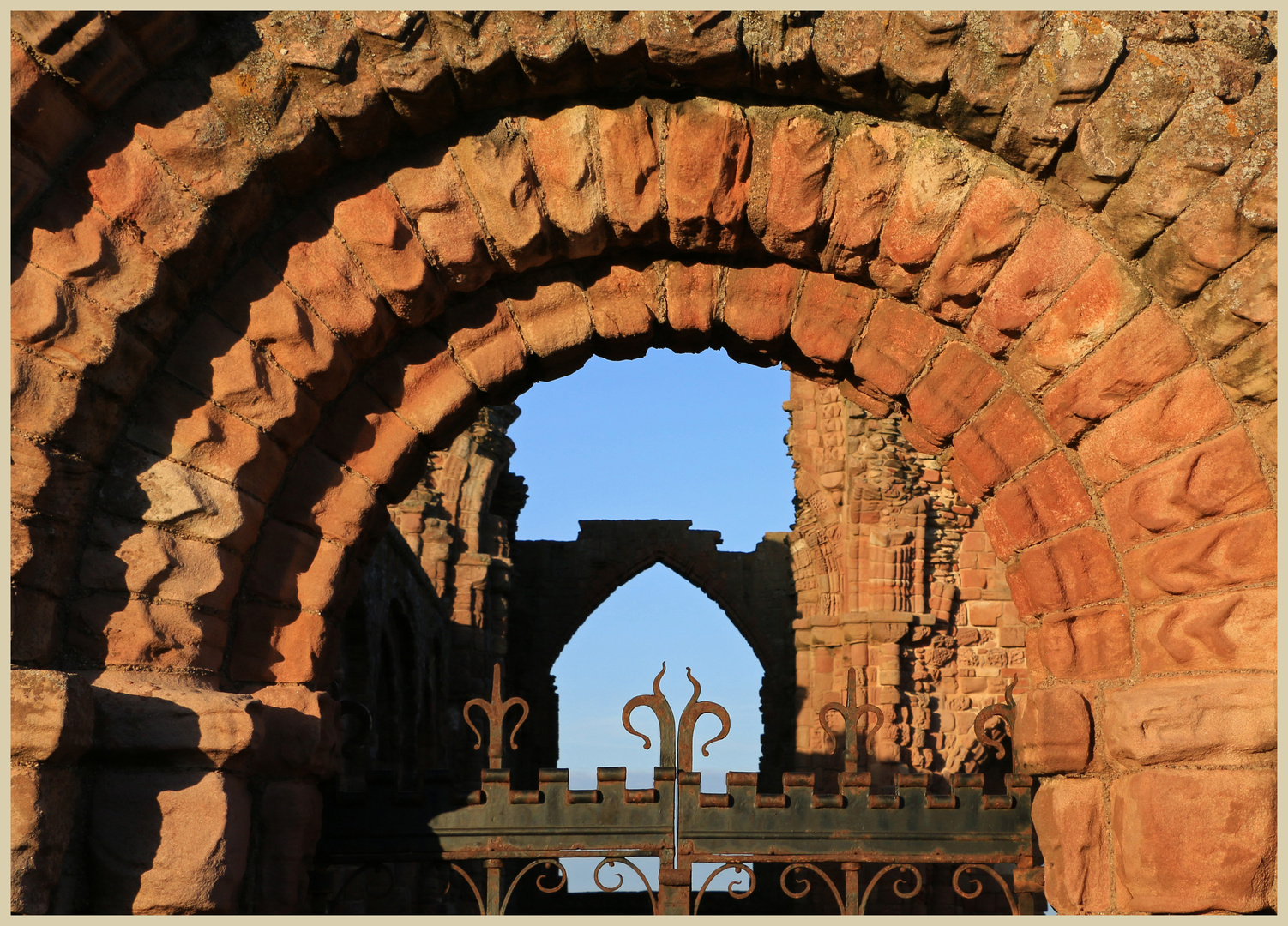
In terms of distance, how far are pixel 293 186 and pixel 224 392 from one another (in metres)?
0.65

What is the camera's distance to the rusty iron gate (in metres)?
3.89

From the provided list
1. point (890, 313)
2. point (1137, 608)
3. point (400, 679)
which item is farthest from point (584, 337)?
point (400, 679)

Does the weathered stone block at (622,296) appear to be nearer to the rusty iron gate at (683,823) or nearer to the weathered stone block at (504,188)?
the weathered stone block at (504,188)

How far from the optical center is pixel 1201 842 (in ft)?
10.1

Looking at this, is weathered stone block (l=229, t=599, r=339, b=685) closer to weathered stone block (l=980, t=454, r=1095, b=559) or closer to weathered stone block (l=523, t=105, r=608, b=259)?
weathered stone block (l=523, t=105, r=608, b=259)

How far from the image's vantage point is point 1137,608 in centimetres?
341

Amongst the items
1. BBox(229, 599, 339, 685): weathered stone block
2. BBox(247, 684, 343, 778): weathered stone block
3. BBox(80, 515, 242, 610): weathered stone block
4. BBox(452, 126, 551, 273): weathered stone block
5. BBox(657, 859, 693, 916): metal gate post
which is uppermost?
BBox(452, 126, 551, 273): weathered stone block

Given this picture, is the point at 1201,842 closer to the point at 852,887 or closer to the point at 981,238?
the point at 852,887

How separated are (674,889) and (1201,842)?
1686 mm

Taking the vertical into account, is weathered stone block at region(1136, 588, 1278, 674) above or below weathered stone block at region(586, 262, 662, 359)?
below

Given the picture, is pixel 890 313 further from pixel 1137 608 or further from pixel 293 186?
pixel 293 186

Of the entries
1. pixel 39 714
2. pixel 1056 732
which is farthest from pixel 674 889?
pixel 39 714

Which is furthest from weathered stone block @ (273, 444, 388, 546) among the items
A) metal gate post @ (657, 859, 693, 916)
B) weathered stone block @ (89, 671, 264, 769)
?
metal gate post @ (657, 859, 693, 916)

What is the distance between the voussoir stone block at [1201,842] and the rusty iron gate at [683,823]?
0.73 metres
